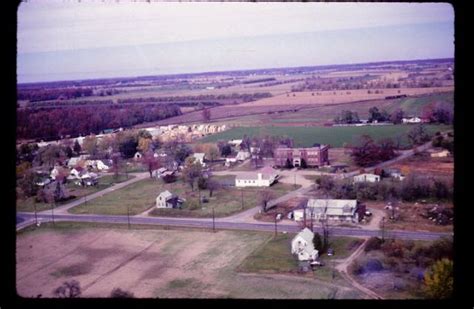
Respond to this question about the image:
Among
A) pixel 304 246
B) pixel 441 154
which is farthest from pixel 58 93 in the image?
pixel 441 154

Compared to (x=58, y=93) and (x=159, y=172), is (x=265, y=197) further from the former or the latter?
(x=58, y=93)

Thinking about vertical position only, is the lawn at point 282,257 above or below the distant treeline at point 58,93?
below

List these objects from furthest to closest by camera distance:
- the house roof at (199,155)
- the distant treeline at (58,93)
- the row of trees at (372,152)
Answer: the house roof at (199,155) → the row of trees at (372,152) → the distant treeline at (58,93)

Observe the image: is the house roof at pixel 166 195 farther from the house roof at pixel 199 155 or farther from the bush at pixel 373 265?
the bush at pixel 373 265

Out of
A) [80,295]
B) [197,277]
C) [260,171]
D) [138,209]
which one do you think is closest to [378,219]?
[260,171]

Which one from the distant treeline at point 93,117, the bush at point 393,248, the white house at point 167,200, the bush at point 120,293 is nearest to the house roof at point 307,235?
the bush at point 393,248

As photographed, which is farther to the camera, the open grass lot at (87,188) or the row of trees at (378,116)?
the row of trees at (378,116)
